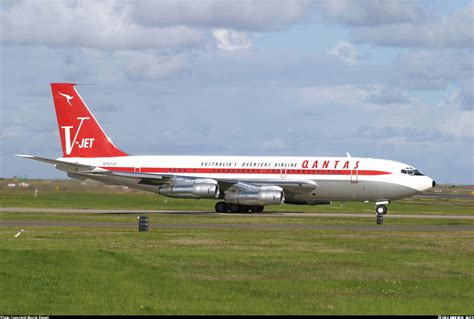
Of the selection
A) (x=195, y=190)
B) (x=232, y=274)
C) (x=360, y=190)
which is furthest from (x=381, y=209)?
(x=232, y=274)

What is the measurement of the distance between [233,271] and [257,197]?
32933 mm

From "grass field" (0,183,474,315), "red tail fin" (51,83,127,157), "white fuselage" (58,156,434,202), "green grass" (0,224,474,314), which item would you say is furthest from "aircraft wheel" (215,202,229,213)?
"green grass" (0,224,474,314)

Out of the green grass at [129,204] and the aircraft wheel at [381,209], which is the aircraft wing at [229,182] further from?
the green grass at [129,204]

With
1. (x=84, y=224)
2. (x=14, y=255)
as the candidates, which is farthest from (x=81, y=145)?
(x=14, y=255)

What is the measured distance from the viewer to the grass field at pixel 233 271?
18.9m

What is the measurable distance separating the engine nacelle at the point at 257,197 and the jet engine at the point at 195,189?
1354 mm

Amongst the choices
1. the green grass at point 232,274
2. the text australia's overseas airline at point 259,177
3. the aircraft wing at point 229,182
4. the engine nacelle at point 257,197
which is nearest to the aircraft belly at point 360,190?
the text australia's overseas airline at point 259,177

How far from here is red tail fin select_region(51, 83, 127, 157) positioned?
64.9m

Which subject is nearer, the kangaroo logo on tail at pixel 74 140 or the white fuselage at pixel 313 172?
the white fuselage at pixel 313 172

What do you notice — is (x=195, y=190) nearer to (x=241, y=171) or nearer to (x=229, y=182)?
(x=229, y=182)

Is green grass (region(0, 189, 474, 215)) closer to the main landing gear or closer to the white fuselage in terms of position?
the main landing gear

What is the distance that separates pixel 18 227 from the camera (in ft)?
136

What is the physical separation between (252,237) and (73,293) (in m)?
17.5

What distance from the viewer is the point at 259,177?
201ft
